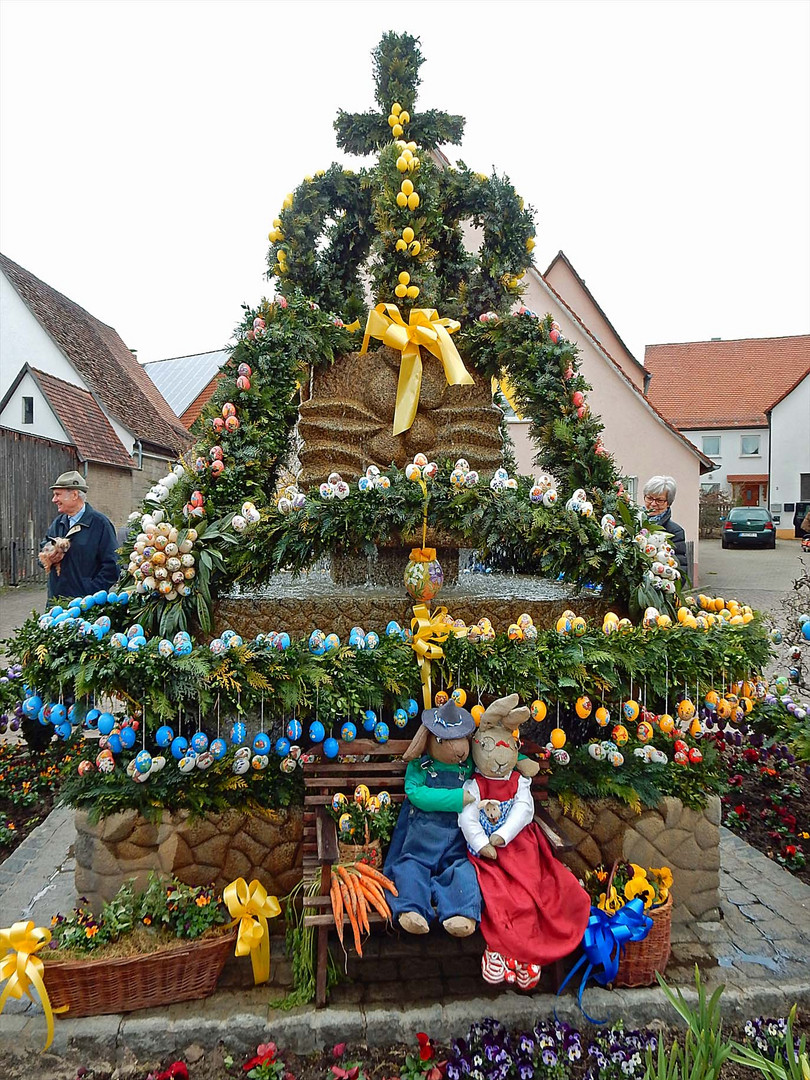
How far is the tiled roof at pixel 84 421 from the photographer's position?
631 inches

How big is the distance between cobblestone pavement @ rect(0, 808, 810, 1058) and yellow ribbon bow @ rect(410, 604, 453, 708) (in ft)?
3.97

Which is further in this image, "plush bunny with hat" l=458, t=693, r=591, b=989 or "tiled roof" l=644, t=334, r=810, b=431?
"tiled roof" l=644, t=334, r=810, b=431

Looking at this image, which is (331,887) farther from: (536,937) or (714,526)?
(714,526)

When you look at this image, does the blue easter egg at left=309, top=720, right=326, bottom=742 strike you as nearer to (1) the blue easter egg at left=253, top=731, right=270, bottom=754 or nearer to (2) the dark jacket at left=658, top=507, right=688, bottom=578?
(1) the blue easter egg at left=253, top=731, right=270, bottom=754

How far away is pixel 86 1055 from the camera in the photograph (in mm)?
2611

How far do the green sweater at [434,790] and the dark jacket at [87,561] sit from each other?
3.09 m

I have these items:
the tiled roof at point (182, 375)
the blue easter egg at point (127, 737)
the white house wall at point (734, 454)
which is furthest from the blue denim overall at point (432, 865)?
the white house wall at point (734, 454)

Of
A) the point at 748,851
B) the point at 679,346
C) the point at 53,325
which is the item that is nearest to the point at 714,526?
the point at 679,346

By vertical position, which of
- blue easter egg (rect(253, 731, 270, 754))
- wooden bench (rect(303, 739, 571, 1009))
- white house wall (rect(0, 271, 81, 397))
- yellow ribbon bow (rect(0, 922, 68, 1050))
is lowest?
yellow ribbon bow (rect(0, 922, 68, 1050))

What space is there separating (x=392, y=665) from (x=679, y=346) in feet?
115

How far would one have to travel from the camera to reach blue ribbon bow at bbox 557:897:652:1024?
2.83m

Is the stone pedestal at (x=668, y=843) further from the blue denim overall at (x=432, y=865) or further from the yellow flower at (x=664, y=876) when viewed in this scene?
the blue denim overall at (x=432, y=865)

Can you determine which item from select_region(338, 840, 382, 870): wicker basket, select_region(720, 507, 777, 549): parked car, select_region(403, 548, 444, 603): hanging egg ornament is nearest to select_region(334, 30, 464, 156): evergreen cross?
select_region(403, 548, 444, 603): hanging egg ornament

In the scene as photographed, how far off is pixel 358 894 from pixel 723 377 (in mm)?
35328
